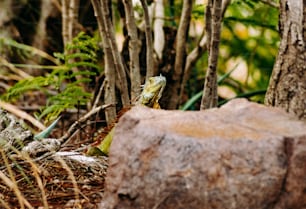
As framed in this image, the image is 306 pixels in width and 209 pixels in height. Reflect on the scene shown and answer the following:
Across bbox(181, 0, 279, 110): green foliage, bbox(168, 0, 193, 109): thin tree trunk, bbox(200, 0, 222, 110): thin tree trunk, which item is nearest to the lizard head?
bbox(200, 0, 222, 110): thin tree trunk

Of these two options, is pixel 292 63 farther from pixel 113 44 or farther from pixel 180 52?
pixel 180 52

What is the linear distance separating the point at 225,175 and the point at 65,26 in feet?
10.4

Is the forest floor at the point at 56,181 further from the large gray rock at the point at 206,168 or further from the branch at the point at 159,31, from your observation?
the branch at the point at 159,31

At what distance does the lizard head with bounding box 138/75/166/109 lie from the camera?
2.83 m

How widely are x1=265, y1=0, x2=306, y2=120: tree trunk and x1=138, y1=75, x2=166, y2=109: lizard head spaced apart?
19.1 inches

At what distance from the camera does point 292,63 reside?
2934 millimetres

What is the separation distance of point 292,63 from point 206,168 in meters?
1.01

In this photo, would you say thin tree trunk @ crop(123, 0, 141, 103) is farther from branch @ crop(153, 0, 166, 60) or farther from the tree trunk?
branch @ crop(153, 0, 166, 60)

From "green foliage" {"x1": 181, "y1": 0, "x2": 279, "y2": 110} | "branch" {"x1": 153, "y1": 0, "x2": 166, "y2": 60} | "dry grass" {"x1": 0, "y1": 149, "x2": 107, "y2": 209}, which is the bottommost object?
"green foliage" {"x1": 181, "y1": 0, "x2": 279, "y2": 110}

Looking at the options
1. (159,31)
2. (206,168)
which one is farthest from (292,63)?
(159,31)

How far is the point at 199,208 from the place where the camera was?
2.09 meters

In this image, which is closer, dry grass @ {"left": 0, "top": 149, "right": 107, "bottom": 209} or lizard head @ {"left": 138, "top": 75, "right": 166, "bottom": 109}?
→ dry grass @ {"left": 0, "top": 149, "right": 107, "bottom": 209}

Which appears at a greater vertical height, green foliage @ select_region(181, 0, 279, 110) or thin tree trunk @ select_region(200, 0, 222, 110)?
thin tree trunk @ select_region(200, 0, 222, 110)

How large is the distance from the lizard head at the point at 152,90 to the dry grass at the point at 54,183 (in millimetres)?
294
